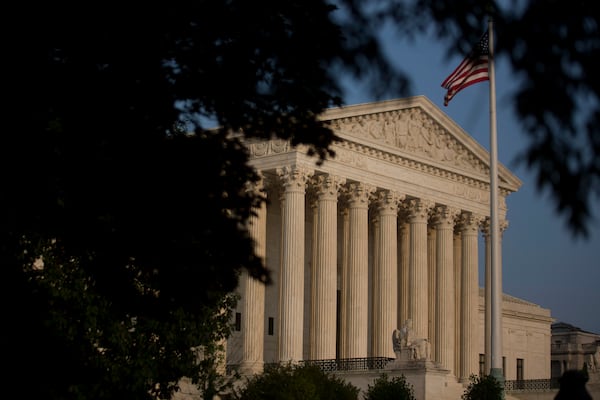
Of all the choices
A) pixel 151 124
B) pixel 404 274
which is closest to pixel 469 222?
Result: pixel 404 274

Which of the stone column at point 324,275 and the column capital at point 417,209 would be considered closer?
the stone column at point 324,275

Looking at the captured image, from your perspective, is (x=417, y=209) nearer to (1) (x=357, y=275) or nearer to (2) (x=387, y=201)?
(2) (x=387, y=201)

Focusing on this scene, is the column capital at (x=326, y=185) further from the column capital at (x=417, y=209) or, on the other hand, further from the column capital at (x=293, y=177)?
the column capital at (x=417, y=209)

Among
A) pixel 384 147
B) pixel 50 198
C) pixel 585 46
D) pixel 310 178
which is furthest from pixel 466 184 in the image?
pixel 585 46

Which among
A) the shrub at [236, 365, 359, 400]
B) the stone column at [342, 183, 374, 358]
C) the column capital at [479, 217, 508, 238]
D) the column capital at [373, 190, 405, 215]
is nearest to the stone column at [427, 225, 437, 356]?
the column capital at [479, 217, 508, 238]

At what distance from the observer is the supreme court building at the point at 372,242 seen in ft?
178

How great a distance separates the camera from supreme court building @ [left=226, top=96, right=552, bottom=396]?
178 ft

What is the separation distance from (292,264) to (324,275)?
2.24 m

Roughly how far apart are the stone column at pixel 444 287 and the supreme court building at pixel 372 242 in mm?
67

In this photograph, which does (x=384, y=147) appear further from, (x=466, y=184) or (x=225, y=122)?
(x=225, y=122)

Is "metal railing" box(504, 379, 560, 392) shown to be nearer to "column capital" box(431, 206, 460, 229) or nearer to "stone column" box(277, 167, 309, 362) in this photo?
"column capital" box(431, 206, 460, 229)

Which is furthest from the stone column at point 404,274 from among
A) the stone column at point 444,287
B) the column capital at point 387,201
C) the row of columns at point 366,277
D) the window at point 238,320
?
the window at point 238,320

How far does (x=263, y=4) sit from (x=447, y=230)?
5327cm

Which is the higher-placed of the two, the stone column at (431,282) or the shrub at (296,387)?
the stone column at (431,282)
